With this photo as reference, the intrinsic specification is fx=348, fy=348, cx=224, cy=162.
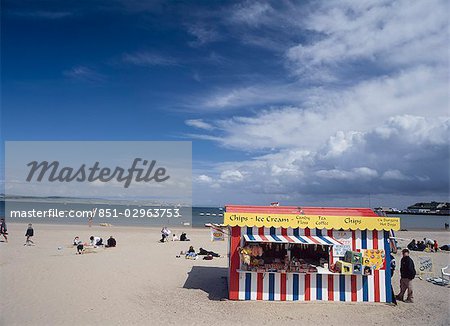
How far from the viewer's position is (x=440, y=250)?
886 inches

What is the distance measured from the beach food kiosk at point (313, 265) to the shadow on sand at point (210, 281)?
1057mm

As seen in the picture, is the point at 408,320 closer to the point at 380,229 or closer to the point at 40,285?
the point at 380,229

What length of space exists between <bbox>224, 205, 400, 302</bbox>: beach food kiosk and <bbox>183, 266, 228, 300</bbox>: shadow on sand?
1057mm

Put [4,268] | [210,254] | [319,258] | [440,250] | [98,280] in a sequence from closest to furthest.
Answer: [319,258] → [98,280] → [4,268] → [210,254] → [440,250]

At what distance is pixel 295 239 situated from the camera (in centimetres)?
963

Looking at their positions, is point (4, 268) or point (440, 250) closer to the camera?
point (4, 268)

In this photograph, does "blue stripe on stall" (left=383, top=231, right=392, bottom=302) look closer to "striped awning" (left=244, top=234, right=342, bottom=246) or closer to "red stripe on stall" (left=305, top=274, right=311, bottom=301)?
"striped awning" (left=244, top=234, right=342, bottom=246)

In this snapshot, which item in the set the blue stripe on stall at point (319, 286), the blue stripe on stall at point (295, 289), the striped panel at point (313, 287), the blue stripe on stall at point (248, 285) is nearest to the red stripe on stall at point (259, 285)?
the blue stripe on stall at point (248, 285)

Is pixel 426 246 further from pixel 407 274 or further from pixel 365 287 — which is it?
pixel 365 287

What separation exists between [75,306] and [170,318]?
2.60m

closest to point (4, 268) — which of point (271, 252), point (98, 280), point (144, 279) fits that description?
point (98, 280)

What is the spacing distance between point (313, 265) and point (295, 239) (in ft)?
3.61

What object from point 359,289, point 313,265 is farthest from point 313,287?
point 359,289

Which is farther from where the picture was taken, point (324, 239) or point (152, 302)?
point (324, 239)
